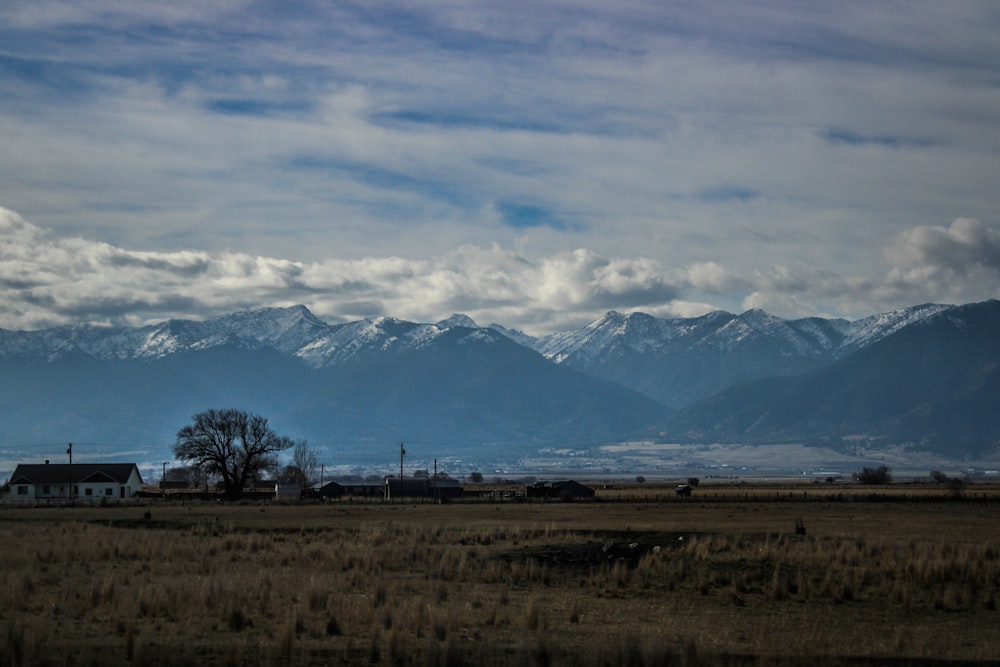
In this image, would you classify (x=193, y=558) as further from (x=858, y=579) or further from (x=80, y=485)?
(x=80, y=485)

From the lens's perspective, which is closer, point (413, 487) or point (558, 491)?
point (558, 491)

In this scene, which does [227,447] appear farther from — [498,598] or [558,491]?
[498,598]

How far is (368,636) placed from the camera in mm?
21641

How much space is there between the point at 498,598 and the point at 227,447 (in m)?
93.7

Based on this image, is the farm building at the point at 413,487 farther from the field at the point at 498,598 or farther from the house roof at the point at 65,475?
the field at the point at 498,598

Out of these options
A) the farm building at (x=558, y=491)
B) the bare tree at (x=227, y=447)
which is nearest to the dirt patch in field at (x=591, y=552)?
the bare tree at (x=227, y=447)

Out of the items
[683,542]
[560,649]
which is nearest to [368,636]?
[560,649]

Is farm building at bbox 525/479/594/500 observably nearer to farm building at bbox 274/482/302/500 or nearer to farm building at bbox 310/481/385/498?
farm building at bbox 310/481/385/498

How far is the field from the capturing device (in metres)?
20.0

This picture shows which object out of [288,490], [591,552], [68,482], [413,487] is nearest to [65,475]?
[68,482]

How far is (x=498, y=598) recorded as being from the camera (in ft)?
89.2

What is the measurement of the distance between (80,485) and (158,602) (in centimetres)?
10572

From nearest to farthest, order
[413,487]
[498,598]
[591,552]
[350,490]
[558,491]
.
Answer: [498,598] < [591,552] < [558,491] < [413,487] < [350,490]

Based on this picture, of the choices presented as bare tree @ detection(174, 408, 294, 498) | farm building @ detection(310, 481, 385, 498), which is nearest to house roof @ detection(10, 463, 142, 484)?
bare tree @ detection(174, 408, 294, 498)
